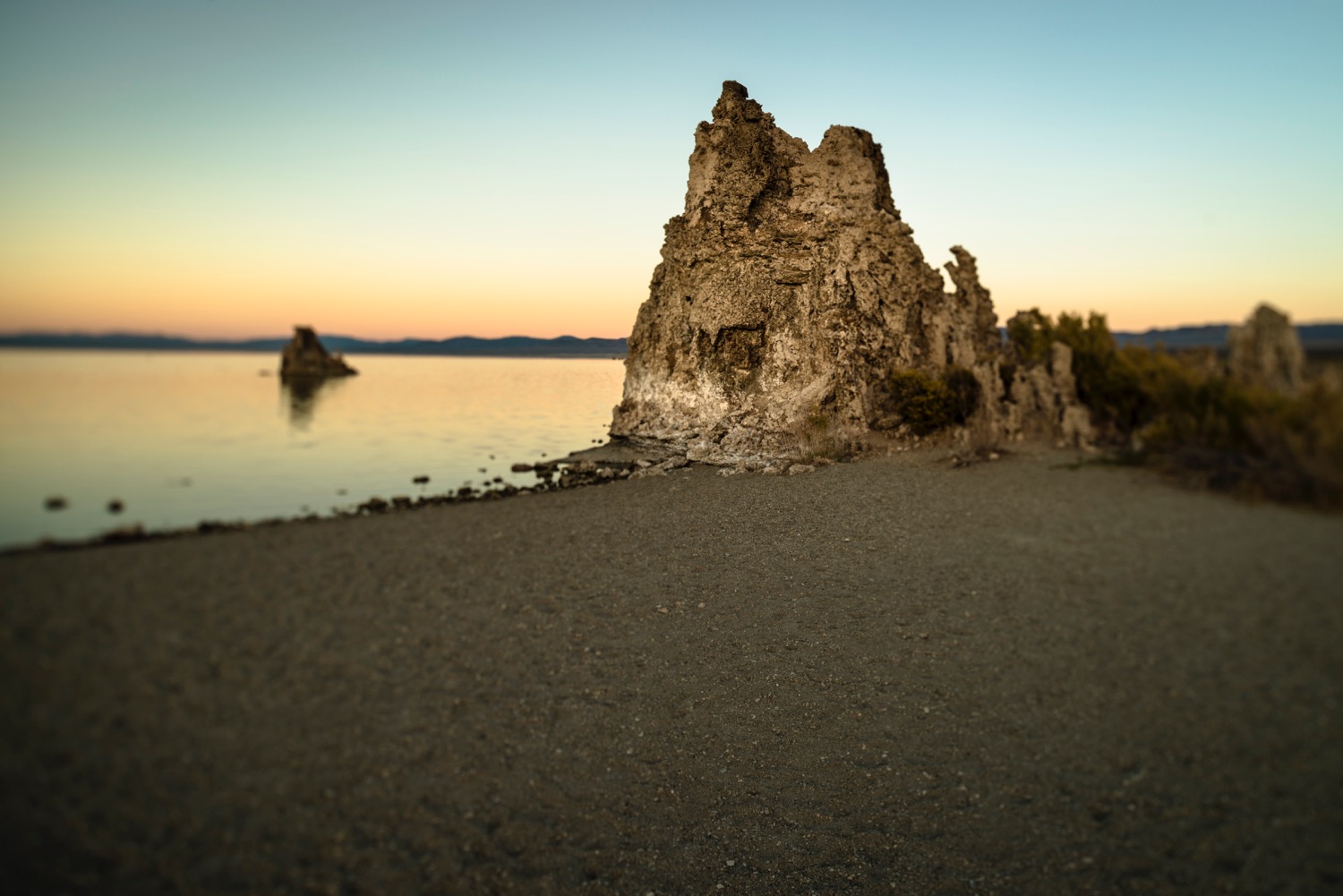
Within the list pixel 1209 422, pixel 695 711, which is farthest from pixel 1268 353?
pixel 695 711

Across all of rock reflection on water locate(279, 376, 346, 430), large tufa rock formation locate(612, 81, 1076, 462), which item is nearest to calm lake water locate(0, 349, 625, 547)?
rock reflection on water locate(279, 376, 346, 430)

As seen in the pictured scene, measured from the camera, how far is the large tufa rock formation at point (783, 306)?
9508 mm

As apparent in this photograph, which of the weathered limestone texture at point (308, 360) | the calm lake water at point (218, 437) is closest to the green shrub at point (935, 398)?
the calm lake water at point (218, 437)

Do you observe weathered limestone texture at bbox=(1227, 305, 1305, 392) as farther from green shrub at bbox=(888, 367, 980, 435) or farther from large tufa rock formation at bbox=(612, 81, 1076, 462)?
green shrub at bbox=(888, 367, 980, 435)

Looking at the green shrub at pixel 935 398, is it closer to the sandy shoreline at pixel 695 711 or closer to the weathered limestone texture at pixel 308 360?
the sandy shoreline at pixel 695 711

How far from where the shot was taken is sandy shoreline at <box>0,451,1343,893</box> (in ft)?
7.80

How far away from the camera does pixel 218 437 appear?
3213 mm

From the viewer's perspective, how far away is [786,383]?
34.1 feet

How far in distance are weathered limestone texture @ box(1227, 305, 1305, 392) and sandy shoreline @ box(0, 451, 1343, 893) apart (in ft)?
2.18

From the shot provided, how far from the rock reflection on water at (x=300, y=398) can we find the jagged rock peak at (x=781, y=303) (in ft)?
21.5

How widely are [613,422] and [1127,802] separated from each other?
40.4ft

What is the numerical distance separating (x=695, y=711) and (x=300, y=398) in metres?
3.66

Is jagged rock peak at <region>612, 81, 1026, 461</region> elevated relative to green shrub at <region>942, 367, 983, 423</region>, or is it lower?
elevated

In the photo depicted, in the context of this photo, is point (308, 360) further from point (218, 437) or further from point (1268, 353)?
point (1268, 353)
